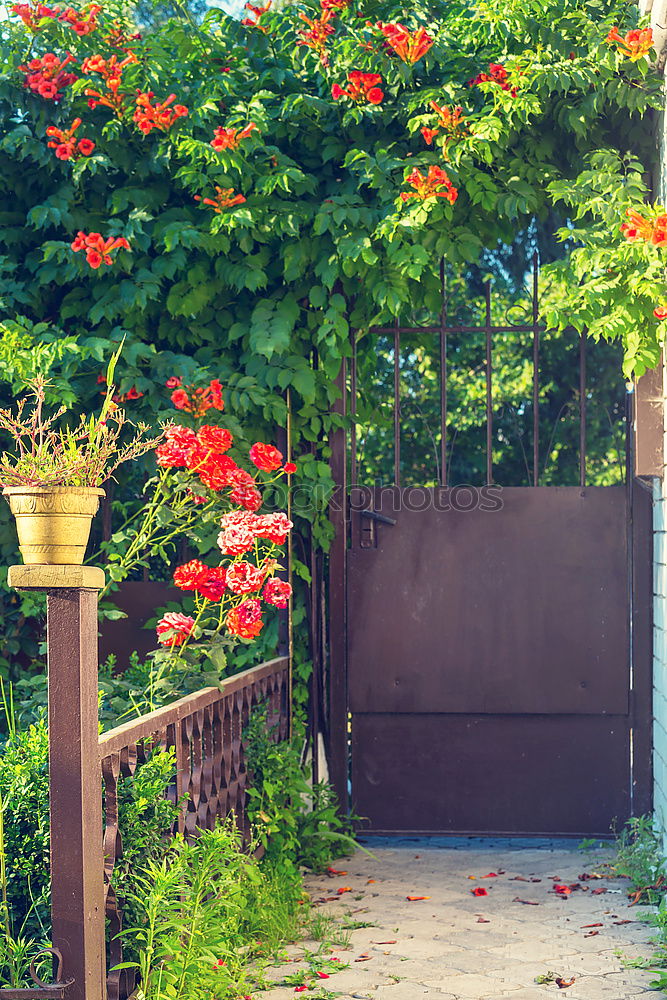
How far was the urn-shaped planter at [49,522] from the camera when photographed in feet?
8.36

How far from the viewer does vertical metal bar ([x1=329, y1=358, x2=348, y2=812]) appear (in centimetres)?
529

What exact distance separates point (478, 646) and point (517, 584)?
365 millimetres

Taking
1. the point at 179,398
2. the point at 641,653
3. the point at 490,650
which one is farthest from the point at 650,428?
the point at 179,398

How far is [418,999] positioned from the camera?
3.33 metres

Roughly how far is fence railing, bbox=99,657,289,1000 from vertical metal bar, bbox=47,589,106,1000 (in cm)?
19

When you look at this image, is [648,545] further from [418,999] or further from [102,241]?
[102,241]

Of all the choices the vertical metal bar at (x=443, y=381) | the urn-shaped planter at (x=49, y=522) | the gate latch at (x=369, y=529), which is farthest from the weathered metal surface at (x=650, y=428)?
the urn-shaped planter at (x=49, y=522)

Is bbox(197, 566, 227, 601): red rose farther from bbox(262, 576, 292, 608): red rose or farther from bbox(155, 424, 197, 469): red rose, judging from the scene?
bbox(155, 424, 197, 469): red rose

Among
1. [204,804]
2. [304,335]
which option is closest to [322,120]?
[304,335]

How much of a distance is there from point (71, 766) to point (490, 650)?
309cm

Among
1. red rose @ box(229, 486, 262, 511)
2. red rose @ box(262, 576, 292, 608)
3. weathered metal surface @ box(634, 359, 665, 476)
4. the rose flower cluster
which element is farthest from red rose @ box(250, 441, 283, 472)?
weathered metal surface @ box(634, 359, 665, 476)

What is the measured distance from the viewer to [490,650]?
17.3 feet

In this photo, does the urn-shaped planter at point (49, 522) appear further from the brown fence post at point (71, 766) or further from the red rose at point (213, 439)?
the red rose at point (213, 439)

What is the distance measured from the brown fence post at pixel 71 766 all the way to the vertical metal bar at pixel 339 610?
9.23 ft
